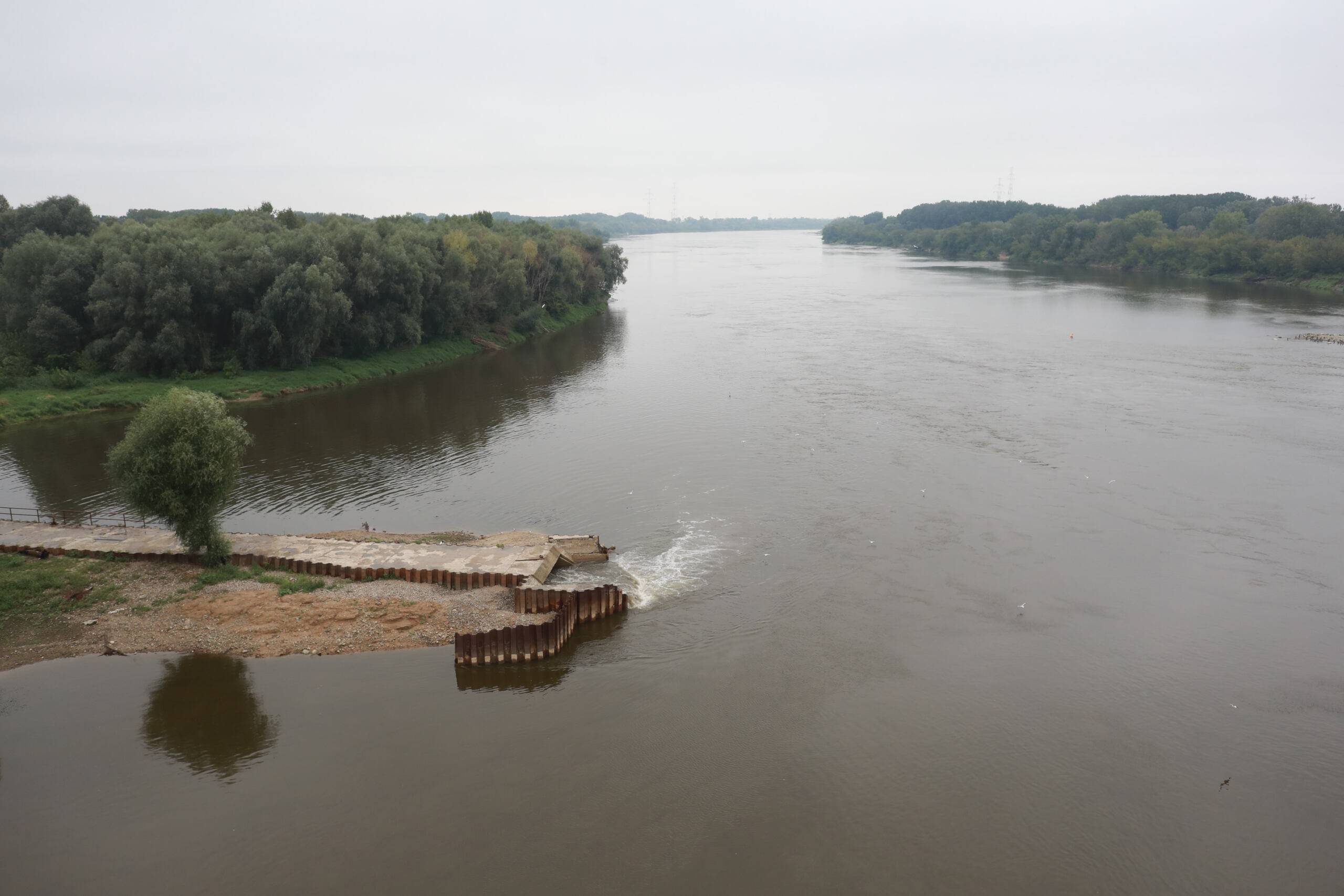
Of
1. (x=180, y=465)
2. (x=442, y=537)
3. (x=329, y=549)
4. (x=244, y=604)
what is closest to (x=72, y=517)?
(x=180, y=465)

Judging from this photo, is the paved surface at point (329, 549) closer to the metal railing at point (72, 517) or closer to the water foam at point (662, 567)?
the water foam at point (662, 567)

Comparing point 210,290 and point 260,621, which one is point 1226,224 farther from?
point 260,621

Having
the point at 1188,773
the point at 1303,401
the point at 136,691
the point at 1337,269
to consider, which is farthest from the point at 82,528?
the point at 1337,269

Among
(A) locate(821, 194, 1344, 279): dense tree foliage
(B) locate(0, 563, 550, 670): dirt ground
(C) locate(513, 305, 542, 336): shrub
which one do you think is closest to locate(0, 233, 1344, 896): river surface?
(B) locate(0, 563, 550, 670): dirt ground

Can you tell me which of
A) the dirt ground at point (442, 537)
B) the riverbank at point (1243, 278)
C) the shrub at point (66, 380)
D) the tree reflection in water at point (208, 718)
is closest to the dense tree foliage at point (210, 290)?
the shrub at point (66, 380)

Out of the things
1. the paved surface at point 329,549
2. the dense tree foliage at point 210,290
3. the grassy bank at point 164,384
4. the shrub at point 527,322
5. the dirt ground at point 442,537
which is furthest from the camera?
the shrub at point 527,322
